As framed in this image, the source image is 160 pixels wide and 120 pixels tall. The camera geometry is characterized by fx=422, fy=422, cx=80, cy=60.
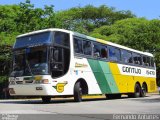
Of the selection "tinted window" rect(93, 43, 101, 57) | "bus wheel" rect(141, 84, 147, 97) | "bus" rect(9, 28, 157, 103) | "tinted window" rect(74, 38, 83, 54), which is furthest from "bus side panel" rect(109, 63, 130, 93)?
"tinted window" rect(74, 38, 83, 54)

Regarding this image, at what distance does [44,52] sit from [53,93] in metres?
1.83

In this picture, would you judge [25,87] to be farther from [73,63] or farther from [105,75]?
[105,75]

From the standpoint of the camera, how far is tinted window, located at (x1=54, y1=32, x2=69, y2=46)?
61.9 feet

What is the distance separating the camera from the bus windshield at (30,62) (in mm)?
18281

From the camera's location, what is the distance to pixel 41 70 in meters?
18.2

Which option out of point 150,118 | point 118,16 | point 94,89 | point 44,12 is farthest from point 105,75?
point 118,16

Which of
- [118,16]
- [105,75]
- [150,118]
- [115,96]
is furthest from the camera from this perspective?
[118,16]

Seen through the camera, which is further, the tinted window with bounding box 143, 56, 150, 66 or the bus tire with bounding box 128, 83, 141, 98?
the tinted window with bounding box 143, 56, 150, 66

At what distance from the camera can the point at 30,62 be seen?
1869 cm

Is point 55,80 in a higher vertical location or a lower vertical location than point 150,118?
higher

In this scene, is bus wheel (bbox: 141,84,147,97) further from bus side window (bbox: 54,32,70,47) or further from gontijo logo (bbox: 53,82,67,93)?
gontijo logo (bbox: 53,82,67,93)

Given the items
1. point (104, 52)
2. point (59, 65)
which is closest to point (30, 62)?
point (59, 65)

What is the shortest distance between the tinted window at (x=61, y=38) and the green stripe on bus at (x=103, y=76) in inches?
88.7

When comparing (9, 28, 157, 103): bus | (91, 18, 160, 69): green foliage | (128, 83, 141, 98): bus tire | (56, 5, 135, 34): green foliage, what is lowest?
(128, 83, 141, 98): bus tire
